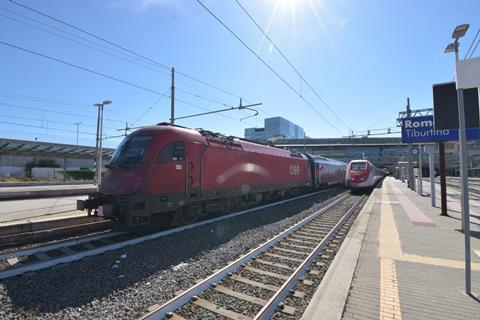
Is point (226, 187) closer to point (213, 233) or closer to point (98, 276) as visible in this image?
point (213, 233)

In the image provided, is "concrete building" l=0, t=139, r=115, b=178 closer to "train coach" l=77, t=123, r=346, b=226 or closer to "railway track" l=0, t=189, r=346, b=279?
"train coach" l=77, t=123, r=346, b=226

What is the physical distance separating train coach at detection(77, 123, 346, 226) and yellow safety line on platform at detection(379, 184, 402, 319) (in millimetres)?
5379

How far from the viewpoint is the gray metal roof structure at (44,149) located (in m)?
38.8

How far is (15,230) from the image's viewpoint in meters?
7.45

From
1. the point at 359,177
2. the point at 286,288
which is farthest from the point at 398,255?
the point at 359,177

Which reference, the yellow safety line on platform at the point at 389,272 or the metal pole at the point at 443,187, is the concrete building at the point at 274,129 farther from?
the yellow safety line on platform at the point at 389,272

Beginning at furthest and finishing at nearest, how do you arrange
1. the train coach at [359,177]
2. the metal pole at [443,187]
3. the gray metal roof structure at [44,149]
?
the gray metal roof structure at [44,149] < the train coach at [359,177] < the metal pole at [443,187]

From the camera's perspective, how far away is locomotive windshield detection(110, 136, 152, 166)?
795 cm

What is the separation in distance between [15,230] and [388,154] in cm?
10365

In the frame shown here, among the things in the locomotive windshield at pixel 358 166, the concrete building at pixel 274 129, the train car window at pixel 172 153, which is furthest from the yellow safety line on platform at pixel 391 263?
the concrete building at pixel 274 129

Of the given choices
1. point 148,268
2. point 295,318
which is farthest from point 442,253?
point 148,268

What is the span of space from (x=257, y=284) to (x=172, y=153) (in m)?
4.79

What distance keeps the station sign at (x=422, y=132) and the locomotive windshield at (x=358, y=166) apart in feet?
32.5

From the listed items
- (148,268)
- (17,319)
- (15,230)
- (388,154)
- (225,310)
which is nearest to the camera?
(17,319)
